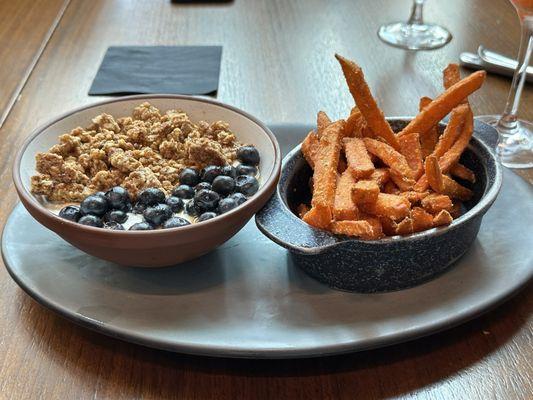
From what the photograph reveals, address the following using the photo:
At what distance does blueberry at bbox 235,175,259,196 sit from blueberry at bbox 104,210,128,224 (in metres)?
0.17

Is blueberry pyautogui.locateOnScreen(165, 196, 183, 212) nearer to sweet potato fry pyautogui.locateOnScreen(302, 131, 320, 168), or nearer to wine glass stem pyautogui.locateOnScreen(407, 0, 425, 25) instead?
sweet potato fry pyautogui.locateOnScreen(302, 131, 320, 168)

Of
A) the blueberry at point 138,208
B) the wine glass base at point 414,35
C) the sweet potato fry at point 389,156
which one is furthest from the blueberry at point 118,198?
the wine glass base at point 414,35

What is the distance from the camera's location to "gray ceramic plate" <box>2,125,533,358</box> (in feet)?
2.61

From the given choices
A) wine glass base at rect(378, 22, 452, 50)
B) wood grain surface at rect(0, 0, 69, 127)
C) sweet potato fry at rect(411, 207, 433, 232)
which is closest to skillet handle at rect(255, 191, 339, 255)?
sweet potato fry at rect(411, 207, 433, 232)

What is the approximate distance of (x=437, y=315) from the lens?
82cm

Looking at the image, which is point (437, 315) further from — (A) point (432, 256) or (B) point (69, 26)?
(B) point (69, 26)

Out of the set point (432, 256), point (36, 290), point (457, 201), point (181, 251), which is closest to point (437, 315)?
point (432, 256)

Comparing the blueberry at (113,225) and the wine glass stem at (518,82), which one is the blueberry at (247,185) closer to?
the blueberry at (113,225)

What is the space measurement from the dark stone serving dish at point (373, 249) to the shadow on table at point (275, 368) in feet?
0.29

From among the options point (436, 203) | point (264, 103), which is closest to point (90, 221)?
point (436, 203)

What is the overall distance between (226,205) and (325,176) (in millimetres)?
141

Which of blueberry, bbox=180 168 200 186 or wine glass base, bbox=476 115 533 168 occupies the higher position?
blueberry, bbox=180 168 200 186

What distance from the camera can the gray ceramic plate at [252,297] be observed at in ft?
2.61

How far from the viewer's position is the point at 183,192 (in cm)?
94
